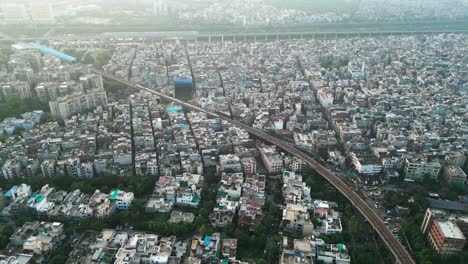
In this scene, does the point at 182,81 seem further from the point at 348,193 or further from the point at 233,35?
the point at 233,35

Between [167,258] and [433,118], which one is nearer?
[167,258]

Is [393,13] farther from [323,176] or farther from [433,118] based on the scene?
[323,176]

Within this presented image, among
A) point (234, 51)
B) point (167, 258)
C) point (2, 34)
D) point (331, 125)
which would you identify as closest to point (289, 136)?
point (331, 125)

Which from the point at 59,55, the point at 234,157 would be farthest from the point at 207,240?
the point at 59,55

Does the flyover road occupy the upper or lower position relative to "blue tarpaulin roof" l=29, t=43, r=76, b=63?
lower

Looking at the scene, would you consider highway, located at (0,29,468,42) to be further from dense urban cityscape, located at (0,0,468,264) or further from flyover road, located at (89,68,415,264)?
flyover road, located at (89,68,415,264)

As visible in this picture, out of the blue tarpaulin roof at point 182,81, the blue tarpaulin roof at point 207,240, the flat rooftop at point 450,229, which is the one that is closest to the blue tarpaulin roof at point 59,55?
the blue tarpaulin roof at point 182,81

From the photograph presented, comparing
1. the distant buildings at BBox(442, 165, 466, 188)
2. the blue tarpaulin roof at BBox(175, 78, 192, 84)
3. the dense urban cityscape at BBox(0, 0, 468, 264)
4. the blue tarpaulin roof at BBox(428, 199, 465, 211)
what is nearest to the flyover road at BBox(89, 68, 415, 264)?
the dense urban cityscape at BBox(0, 0, 468, 264)

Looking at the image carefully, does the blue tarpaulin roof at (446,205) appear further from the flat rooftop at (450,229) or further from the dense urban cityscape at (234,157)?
the flat rooftop at (450,229)
